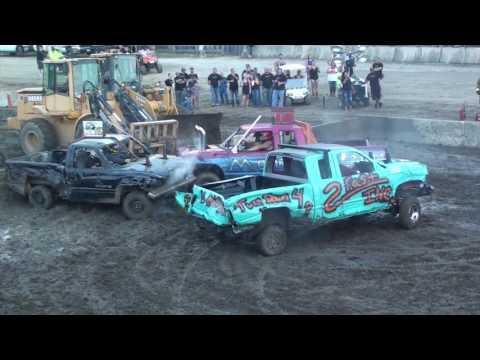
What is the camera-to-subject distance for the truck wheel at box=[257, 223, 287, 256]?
10.1 meters

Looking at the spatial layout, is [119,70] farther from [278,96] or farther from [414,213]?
[414,213]

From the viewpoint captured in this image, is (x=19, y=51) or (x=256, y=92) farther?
(x=19, y=51)

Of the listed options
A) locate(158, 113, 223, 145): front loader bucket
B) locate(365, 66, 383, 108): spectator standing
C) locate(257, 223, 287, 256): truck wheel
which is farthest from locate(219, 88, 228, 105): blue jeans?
locate(257, 223, 287, 256): truck wheel

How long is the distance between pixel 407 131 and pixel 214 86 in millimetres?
10969

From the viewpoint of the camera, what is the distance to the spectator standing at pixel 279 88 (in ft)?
85.4

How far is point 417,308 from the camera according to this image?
798 cm

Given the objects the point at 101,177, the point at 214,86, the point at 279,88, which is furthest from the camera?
the point at 214,86

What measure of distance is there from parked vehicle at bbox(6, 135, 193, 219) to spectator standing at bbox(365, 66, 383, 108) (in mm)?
13599

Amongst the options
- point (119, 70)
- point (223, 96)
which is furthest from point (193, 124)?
point (223, 96)

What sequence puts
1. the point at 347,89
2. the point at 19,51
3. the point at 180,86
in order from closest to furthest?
the point at 347,89 → the point at 180,86 → the point at 19,51

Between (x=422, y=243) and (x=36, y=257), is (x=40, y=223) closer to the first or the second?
(x=36, y=257)

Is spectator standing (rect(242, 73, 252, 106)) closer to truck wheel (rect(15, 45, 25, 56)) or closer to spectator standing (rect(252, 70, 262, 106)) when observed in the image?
spectator standing (rect(252, 70, 262, 106))

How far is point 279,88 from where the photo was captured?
1030 inches
